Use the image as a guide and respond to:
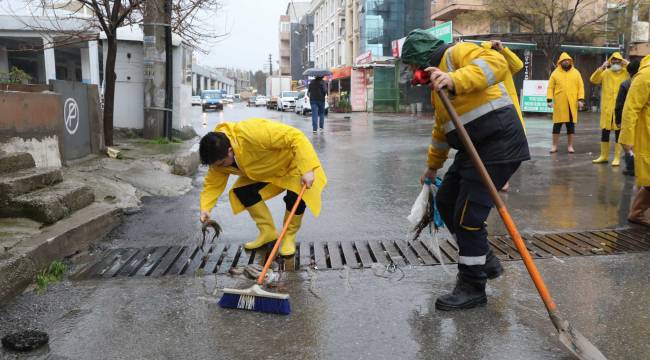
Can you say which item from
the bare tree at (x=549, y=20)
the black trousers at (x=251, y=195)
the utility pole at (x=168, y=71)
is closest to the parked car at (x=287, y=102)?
the bare tree at (x=549, y=20)

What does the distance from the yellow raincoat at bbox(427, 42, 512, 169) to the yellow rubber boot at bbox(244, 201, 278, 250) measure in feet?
5.72

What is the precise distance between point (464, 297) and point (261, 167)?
1.80 m

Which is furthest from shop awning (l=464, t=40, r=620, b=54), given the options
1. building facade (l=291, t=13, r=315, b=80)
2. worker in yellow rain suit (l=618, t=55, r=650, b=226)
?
building facade (l=291, t=13, r=315, b=80)

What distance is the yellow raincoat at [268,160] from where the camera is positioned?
4.05m

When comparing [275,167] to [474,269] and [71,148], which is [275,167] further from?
[71,148]

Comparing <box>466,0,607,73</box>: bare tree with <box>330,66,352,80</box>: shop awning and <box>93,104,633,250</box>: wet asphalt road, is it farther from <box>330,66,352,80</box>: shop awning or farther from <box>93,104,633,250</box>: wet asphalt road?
<box>93,104,633,250</box>: wet asphalt road

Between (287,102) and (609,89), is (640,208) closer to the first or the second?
(609,89)

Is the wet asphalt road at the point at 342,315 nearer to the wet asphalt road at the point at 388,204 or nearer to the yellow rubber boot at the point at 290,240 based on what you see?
the wet asphalt road at the point at 388,204

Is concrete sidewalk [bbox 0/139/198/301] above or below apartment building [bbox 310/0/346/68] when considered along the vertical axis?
below

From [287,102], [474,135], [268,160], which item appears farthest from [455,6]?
[474,135]

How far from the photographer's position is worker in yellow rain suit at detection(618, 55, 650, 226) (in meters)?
4.98

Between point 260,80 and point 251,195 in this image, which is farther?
point 260,80

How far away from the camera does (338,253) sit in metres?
4.53

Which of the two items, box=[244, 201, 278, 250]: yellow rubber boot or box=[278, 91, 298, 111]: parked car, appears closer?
box=[244, 201, 278, 250]: yellow rubber boot
